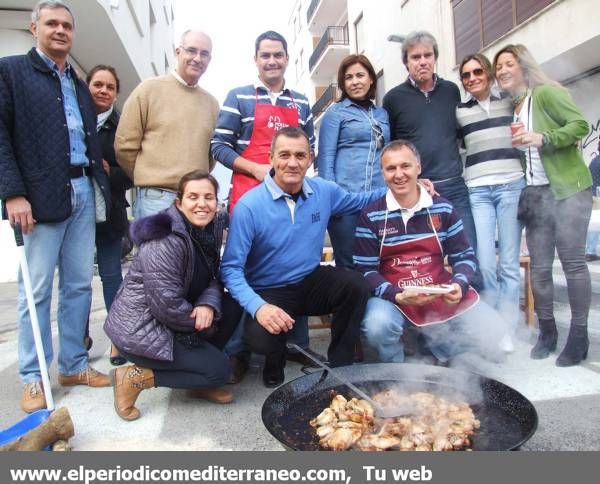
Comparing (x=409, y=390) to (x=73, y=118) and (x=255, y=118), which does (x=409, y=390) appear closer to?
(x=255, y=118)

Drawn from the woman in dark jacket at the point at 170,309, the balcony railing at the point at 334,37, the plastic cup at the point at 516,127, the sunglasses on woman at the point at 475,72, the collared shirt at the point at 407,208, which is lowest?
the woman in dark jacket at the point at 170,309

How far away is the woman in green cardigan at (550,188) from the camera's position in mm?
2629

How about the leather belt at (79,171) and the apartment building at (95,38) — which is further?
the apartment building at (95,38)

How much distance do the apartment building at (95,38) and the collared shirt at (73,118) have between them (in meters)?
4.94

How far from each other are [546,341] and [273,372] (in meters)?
1.76

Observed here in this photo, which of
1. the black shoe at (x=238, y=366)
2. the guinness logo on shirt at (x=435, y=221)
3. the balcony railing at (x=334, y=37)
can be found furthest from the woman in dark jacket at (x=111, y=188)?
the balcony railing at (x=334, y=37)

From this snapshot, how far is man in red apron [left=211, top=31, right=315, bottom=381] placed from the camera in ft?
9.50

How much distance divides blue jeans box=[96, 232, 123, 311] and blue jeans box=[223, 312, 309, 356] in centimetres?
94

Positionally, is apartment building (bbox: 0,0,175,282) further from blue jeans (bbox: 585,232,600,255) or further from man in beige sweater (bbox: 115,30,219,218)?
blue jeans (bbox: 585,232,600,255)

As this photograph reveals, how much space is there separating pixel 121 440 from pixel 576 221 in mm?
2702

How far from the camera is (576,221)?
2.64 meters

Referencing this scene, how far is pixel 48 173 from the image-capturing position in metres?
2.41

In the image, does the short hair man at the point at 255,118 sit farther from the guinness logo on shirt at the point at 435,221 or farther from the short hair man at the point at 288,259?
the guinness logo on shirt at the point at 435,221

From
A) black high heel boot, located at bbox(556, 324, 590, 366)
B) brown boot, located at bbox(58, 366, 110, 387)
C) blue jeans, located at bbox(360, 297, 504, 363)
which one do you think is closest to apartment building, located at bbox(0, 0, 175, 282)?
brown boot, located at bbox(58, 366, 110, 387)
